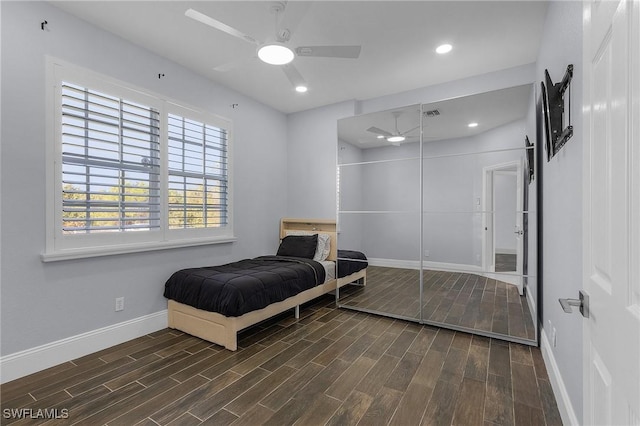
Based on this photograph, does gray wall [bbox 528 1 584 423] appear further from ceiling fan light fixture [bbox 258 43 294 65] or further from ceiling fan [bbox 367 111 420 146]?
ceiling fan light fixture [bbox 258 43 294 65]

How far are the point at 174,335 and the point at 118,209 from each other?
4.61 ft

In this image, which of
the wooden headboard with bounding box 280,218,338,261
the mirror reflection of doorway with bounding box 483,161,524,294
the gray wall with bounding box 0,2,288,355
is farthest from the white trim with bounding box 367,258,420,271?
the gray wall with bounding box 0,2,288,355

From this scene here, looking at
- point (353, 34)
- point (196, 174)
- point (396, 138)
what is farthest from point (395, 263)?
point (196, 174)

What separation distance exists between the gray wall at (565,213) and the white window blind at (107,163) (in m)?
3.47

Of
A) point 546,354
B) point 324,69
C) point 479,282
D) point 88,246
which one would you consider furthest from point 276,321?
point 324,69

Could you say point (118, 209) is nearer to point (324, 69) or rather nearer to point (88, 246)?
point (88, 246)

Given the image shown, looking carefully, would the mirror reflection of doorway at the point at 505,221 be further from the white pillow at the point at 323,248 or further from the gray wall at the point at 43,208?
the gray wall at the point at 43,208

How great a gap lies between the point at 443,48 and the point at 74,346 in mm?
4523

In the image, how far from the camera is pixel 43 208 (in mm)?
2426

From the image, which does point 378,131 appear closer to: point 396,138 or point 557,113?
point 396,138

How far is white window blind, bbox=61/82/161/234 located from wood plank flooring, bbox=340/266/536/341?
2778 mm

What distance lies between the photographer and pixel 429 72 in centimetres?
368

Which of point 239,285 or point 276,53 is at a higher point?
point 276,53

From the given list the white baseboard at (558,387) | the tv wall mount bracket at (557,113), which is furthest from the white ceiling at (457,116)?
the white baseboard at (558,387)
